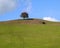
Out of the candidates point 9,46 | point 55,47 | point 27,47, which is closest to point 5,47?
point 9,46

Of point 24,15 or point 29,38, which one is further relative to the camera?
point 24,15

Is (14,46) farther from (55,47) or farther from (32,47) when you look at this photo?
(55,47)

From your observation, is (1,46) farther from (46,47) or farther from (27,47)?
(46,47)

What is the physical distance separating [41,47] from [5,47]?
5.61 meters

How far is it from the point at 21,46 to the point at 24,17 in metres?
65.2

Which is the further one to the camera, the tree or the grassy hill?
the tree

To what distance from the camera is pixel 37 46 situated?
3138 centimetres

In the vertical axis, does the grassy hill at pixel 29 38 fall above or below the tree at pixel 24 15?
below

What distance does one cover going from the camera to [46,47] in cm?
3066

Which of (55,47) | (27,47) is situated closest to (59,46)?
(55,47)

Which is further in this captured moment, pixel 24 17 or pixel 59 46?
pixel 24 17

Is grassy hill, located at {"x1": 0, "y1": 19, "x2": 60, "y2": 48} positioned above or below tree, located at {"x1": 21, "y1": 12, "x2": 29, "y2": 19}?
below

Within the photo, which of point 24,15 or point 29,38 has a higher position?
point 24,15

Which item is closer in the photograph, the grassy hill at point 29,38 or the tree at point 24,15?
the grassy hill at point 29,38
